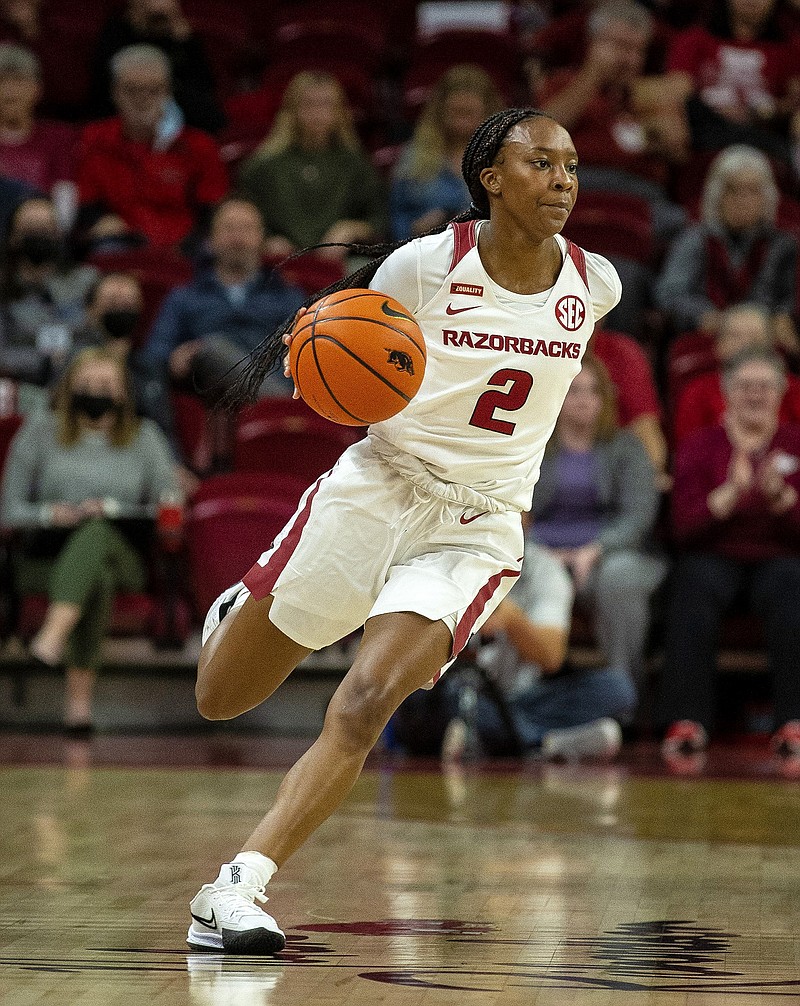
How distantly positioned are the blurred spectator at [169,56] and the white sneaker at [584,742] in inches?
196

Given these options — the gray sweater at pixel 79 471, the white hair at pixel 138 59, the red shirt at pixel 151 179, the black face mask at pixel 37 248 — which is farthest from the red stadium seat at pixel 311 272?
the white hair at pixel 138 59

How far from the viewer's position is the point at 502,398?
12.3 ft

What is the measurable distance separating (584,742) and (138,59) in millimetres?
4982

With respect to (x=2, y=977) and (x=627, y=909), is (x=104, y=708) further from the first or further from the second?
(x=2, y=977)

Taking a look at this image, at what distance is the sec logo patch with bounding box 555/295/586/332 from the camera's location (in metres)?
3.78

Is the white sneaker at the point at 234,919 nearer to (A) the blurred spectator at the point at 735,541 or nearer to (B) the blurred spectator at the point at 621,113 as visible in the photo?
(A) the blurred spectator at the point at 735,541

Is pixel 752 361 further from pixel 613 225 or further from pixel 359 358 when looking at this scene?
pixel 359 358

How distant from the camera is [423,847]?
4.81m

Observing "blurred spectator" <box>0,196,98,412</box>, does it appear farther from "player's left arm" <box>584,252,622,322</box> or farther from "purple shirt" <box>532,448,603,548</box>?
"player's left arm" <box>584,252,622,322</box>

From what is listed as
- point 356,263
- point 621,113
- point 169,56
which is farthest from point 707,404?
point 169,56

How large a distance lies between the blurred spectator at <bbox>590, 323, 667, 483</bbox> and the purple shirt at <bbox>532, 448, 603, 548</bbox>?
396mm

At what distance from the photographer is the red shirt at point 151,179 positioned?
31.8 ft

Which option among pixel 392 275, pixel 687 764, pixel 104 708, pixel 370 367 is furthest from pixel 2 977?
pixel 104 708

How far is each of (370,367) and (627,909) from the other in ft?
4.58
